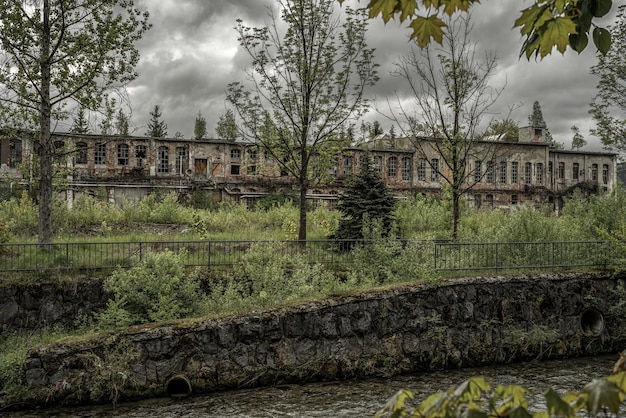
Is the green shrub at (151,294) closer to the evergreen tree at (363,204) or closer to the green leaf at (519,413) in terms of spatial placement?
the evergreen tree at (363,204)

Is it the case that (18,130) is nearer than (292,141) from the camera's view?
Yes

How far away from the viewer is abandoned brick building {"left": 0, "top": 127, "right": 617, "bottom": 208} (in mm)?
35031

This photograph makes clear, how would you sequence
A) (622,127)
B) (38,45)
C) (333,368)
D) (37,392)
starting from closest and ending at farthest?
1. (37,392)
2. (333,368)
3. (38,45)
4. (622,127)

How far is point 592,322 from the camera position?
630 inches

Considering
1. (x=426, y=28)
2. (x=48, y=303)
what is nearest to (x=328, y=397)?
(x=48, y=303)

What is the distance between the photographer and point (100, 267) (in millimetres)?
15117

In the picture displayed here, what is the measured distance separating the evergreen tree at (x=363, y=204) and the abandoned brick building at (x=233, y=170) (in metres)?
9.92

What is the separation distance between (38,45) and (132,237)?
7.59 metres

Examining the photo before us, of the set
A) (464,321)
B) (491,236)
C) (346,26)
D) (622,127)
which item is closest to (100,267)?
(464,321)

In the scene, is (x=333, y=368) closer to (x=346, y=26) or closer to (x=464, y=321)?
(x=464, y=321)

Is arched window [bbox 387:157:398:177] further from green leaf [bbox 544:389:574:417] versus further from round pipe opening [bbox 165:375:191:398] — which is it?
green leaf [bbox 544:389:574:417]

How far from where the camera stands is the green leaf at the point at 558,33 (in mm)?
2248

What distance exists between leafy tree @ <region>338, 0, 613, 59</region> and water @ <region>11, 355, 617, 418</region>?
7987 mm

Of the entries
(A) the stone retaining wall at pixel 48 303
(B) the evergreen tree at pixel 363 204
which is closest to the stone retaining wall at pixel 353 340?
(A) the stone retaining wall at pixel 48 303
